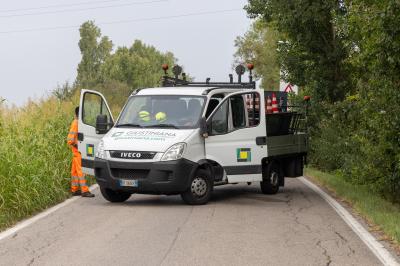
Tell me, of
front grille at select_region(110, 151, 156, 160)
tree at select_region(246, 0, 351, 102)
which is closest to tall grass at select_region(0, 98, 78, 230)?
front grille at select_region(110, 151, 156, 160)

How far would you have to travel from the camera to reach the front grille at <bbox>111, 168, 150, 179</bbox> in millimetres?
14009

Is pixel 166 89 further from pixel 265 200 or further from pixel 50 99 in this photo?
pixel 50 99

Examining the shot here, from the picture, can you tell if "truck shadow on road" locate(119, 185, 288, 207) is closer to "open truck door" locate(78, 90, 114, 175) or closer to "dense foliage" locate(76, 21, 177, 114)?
"open truck door" locate(78, 90, 114, 175)

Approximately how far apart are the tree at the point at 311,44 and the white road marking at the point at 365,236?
9.90 metres

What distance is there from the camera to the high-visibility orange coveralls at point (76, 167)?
1577 cm

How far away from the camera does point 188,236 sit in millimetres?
10641

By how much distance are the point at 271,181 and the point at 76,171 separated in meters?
3.90

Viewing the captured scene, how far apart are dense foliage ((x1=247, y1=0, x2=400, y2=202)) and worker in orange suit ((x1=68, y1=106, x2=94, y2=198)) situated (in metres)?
5.52

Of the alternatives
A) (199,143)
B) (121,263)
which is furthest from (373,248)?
(199,143)

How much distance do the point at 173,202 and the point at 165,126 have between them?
1455 millimetres

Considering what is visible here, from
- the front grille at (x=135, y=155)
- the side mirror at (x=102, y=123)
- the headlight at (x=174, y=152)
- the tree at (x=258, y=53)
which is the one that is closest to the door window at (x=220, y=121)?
the headlight at (x=174, y=152)

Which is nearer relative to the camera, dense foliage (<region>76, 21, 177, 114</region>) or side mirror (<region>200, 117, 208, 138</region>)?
side mirror (<region>200, 117, 208, 138</region>)

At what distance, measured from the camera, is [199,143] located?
1452cm

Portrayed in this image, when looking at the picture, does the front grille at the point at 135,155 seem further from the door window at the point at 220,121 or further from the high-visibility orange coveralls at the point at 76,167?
the high-visibility orange coveralls at the point at 76,167
